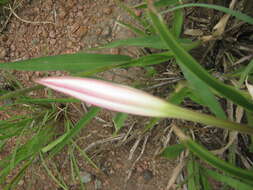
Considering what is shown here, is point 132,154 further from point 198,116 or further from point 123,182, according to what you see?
point 198,116

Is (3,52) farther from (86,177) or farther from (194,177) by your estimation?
(194,177)

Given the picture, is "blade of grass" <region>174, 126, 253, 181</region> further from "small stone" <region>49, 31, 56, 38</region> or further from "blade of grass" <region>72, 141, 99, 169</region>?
"small stone" <region>49, 31, 56, 38</region>

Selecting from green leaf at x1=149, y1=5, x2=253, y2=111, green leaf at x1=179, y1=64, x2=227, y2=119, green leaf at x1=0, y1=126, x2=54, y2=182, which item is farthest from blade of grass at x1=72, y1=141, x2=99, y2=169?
green leaf at x1=149, y1=5, x2=253, y2=111

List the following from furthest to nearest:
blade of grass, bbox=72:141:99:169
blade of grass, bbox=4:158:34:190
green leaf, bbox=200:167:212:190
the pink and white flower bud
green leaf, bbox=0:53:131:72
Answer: blade of grass, bbox=72:141:99:169
blade of grass, bbox=4:158:34:190
green leaf, bbox=200:167:212:190
green leaf, bbox=0:53:131:72
the pink and white flower bud

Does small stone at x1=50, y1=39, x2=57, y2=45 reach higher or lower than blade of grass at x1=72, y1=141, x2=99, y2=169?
higher

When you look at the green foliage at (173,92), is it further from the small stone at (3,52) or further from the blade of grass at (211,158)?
the small stone at (3,52)

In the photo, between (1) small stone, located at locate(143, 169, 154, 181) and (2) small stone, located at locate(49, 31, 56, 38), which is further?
(2) small stone, located at locate(49, 31, 56, 38)

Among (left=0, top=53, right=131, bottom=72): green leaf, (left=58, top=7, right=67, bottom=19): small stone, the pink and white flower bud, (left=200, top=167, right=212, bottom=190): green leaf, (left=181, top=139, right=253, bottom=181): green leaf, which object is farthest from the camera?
→ (left=58, top=7, right=67, bottom=19): small stone

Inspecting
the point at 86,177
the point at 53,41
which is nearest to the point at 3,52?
the point at 53,41
